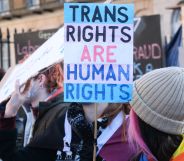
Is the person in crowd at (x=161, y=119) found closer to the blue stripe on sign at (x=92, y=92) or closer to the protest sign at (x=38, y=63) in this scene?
the blue stripe on sign at (x=92, y=92)

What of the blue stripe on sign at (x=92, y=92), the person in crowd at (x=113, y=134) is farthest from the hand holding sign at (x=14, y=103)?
the person in crowd at (x=113, y=134)

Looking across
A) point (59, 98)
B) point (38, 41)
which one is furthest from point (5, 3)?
point (59, 98)

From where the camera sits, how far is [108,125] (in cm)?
283

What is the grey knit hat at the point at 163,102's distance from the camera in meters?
2.06

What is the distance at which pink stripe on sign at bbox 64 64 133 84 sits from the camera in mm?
2760

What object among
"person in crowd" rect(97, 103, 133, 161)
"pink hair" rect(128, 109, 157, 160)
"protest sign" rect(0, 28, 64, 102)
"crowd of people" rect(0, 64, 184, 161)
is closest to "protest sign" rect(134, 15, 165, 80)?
"crowd of people" rect(0, 64, 184, 161)

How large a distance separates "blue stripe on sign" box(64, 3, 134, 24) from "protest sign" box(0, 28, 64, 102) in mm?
211

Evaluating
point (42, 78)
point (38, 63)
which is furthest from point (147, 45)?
point (38, 63)

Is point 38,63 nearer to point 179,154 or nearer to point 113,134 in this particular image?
point 113,134

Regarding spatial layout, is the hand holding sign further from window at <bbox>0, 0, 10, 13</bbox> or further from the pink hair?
window at <bbox>0, 0, 10, 13</bbox>

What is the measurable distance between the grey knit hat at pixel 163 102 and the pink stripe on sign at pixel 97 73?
641mm

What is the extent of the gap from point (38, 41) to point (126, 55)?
5215 mm

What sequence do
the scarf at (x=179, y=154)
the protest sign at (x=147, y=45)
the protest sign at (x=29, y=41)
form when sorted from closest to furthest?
the scarf at (x=179, y=154), the protest sign at (x=147, y=45), the protest sign at (x=29, y=41)

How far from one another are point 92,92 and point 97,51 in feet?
0.63
